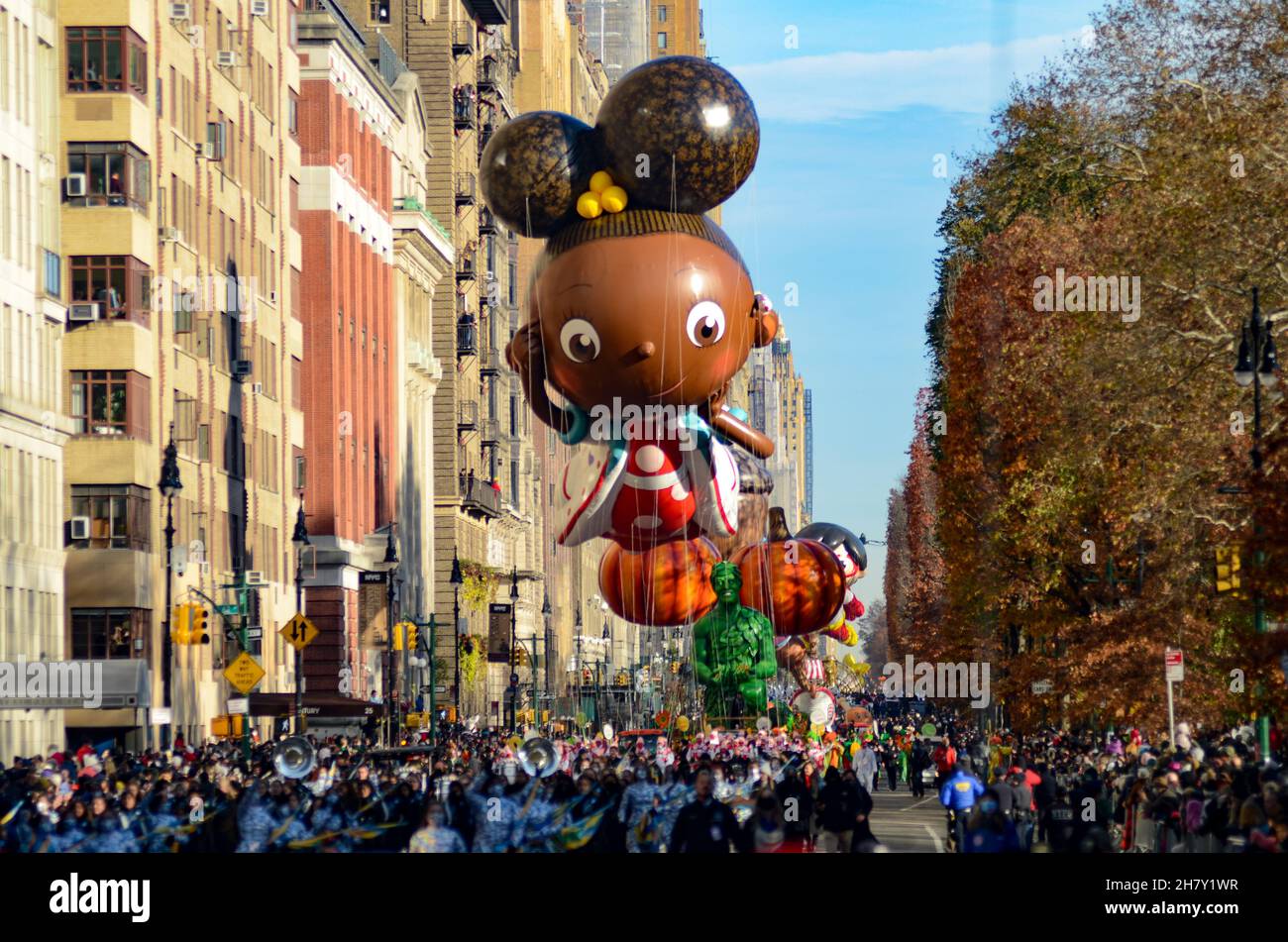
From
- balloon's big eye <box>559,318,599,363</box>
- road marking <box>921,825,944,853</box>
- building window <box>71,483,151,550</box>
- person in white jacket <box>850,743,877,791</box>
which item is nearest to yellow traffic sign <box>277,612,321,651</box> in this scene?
person in white jacket <box>850,743,877,791</box>

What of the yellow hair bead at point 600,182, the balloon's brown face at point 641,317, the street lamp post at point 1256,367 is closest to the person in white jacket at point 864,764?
the street lamp post at point 1256,367

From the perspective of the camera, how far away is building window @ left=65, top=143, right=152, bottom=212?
187 ft

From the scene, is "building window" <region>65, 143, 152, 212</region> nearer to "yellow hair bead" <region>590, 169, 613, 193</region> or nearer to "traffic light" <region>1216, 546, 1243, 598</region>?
"yellow hair bead" <region>590, 169, 613, 193</region>

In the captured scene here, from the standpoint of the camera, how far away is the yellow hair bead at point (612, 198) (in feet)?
110

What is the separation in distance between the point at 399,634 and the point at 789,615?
2750 cm

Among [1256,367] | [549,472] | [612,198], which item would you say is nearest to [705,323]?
[612,198]

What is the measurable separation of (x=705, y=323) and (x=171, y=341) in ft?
101

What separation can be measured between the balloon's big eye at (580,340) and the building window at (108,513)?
84.5 ft

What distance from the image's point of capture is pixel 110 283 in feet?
189

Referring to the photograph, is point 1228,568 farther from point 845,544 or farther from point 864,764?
point 845,544

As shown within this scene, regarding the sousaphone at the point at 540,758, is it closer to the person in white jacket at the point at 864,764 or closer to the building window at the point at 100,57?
the person in white jacket at the point at 864,764
